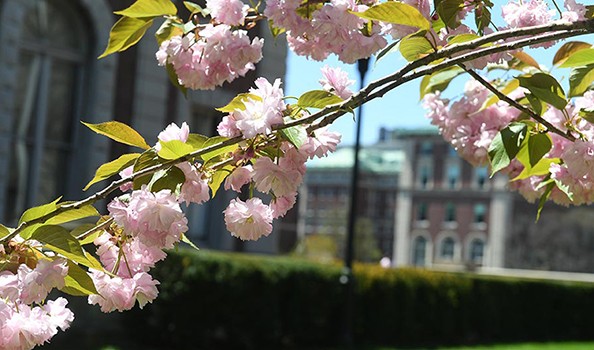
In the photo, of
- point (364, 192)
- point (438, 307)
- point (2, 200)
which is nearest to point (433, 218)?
point (364, 192)

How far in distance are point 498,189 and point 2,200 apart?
181 feet

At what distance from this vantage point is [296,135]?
4.43 ft

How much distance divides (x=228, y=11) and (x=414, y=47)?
395 mm

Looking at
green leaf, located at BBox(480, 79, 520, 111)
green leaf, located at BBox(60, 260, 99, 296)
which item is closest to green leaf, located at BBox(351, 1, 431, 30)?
green leaf, located at BBox(60, 260, 99, 296)

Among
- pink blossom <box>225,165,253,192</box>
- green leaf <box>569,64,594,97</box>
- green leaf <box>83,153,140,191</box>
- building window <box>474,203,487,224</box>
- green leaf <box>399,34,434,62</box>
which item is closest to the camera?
green leaf <box>83,153,140,191</box>

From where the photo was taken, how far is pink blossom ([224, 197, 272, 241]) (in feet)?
4.97

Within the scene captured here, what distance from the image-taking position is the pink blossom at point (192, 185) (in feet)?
4.45

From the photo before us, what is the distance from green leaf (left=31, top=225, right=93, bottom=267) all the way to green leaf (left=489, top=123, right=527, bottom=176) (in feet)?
2.85

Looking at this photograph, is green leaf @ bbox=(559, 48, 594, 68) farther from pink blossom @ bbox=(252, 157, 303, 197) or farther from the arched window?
the arched window

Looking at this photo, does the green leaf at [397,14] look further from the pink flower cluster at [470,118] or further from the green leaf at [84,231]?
the pink flower cluster at [470,118]

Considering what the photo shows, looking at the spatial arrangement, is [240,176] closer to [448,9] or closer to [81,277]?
[81,277]

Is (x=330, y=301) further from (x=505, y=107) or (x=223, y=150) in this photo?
(x=223, y=150)

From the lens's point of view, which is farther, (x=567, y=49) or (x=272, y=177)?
(x=567, y=49)

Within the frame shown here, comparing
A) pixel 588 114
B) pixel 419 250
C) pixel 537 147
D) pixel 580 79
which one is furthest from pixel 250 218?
pixel 419 250
